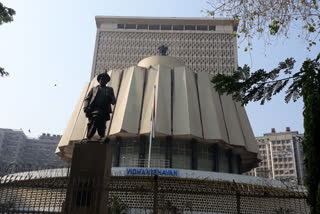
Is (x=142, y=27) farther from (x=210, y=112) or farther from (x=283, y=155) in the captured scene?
(x=210, y=112)

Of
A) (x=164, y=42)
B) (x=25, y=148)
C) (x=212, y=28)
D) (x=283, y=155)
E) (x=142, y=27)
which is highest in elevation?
(x=212, y=28)

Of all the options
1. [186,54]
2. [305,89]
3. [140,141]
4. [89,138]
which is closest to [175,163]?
[140,141]

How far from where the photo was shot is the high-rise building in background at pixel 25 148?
84.9m

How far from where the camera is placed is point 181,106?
95.0ft

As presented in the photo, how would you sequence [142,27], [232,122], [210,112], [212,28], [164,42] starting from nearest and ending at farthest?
[210,112], [232,122], [164,42], [212,28], [142,27]

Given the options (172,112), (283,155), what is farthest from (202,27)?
(172,112)

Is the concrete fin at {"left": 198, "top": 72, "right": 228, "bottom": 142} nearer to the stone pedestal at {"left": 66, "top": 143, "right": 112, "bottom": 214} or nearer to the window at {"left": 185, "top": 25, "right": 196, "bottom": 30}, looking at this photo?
the stone pedestal at {"left": 66, "top": 143, "right": 112, "bottom": 214}

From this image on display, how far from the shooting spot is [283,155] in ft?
255

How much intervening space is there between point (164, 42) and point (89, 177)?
7125cm

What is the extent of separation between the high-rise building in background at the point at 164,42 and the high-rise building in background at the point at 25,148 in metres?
31.2

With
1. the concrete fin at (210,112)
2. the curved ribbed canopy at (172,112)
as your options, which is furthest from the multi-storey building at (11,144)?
the concrete fin at (210,112)

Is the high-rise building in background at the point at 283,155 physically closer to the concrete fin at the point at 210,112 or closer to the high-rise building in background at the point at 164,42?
the high-rise building in background at the point at 164,42

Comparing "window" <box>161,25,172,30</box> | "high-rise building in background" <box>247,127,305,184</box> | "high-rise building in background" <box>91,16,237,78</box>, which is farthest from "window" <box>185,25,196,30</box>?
"high-rise building in background" <box>247,127,305,184</box>

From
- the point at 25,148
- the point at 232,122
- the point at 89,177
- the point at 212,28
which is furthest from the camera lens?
the point at 25,148
